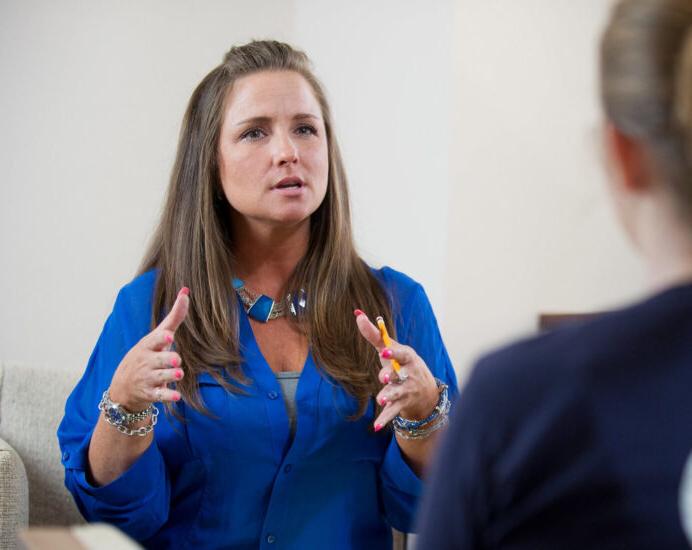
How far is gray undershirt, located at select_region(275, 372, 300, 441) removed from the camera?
1.54 metres

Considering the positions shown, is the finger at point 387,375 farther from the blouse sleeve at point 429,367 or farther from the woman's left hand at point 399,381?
the blouse sleeve at point 429,367

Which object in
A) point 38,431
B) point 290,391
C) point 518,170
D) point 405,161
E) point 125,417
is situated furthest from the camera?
point 405,161

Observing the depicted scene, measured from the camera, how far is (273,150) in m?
1.62

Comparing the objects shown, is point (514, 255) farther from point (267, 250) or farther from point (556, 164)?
point (267, 250)

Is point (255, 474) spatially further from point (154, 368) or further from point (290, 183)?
point (290, 183)

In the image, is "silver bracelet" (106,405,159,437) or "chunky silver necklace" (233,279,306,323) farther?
"chunky silver necklace" (233,279,306,323)

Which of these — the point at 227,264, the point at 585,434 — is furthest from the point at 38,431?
the point at 585,434

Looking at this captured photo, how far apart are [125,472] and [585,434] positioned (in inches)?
41.5

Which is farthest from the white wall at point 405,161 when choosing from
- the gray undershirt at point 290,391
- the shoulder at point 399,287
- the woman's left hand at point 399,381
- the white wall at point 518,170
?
the woman's left hand at point 399,381

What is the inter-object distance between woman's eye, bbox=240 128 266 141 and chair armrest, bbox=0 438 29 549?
0.66 m

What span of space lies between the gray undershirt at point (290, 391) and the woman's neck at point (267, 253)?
17cm

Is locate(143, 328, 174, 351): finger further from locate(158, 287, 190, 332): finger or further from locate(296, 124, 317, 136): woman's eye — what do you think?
locate(296, 124, 317, 136): woman's eye

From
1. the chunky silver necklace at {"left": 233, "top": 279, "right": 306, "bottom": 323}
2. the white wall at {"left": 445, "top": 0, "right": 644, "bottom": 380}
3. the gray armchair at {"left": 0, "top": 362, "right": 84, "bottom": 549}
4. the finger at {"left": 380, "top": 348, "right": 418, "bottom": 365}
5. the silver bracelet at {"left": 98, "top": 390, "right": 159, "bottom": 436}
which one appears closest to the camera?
the finger at {"left": 380, "top": 348, "right": 418, "bottom": 365}

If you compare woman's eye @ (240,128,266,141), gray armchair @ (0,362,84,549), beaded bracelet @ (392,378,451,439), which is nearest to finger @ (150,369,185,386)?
beaded bracelet @ (392,378,451,439)
